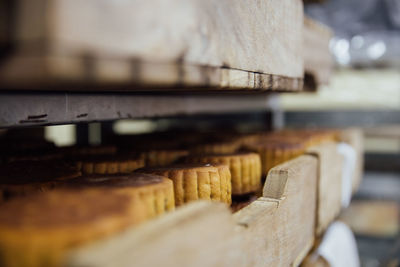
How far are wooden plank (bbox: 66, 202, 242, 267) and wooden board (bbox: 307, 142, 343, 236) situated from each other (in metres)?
0.70

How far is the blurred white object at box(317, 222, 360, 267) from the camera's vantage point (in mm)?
1228

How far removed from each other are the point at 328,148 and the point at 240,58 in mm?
720

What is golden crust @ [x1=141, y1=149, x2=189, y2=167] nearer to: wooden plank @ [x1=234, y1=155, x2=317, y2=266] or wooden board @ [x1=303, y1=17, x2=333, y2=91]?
wooden plank @ [x1=234, y1=155, x2=317, y2=266]

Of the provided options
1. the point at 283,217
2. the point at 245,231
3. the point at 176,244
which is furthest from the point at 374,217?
the point at 176,244

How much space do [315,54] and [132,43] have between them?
46.5 inches

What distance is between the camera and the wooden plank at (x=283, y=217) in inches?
27.0

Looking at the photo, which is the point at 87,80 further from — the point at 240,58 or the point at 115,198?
the point at 240,58

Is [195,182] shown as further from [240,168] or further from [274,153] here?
[274,153]

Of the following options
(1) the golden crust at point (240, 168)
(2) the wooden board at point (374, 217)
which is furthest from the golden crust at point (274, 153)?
(2) the wooden board at point (374, 217)

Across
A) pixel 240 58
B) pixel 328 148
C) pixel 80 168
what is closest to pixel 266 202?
pixel 240 58

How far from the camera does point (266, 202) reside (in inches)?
31.8

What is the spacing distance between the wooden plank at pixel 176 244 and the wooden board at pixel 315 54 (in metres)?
0.98

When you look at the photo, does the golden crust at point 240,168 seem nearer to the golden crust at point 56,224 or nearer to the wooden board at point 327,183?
the wooden board at point 327,183

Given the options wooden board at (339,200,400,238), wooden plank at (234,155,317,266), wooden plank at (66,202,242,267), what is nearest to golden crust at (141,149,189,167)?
wooden plank at (234,155,317,266)
